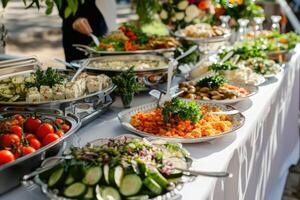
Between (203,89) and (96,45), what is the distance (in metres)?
0.68

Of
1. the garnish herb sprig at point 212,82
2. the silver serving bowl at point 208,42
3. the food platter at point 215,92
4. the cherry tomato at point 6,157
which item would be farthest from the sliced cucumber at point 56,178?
the silver serving bowl at point 208,42

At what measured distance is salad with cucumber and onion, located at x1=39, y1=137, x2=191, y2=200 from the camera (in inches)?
32.5

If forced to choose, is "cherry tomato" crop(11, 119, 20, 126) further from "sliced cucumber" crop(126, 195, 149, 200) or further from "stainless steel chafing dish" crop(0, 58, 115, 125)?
"sliced cucumber" crop(126, 195, 149, 200)

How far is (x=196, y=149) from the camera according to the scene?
1185 mm

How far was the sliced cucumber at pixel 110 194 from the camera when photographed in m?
0.82

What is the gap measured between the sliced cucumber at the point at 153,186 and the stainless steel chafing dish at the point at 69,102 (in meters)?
0.44

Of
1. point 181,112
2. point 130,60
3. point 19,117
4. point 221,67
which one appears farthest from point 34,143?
point 221,67

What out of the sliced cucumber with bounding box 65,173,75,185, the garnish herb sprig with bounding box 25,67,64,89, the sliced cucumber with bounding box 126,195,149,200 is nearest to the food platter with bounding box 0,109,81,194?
the sliced cucumber with bounding box 65,173,75,185

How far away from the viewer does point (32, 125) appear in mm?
1078

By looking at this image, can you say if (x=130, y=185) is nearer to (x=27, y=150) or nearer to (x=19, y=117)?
(x=27, y=150)

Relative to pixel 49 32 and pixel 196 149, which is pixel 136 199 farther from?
pixel 49 32

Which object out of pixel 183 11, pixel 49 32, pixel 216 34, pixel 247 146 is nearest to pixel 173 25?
pixel 183 11

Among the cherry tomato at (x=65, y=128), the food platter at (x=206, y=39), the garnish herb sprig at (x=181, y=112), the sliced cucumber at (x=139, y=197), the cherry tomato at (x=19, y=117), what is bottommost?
the sliced cucumber at (x=139, y=197)

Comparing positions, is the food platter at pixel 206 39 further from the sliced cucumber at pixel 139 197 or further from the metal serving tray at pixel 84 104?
the sliced cucumber at pixel 139 197
